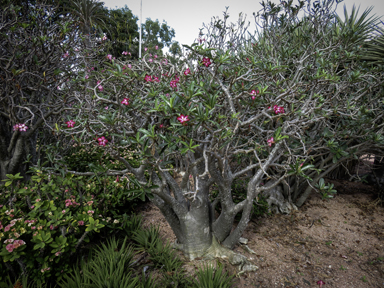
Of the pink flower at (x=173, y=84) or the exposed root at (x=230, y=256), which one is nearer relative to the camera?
the pink flower at (x=173, y=84)

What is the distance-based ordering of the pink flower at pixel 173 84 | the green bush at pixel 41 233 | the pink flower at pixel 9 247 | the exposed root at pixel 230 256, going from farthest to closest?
the exposed root at pixel 230 256 → the pink flower at pixel 173 84 → the green bush at pixel 41 233 → the pink flower at pixel 9 247

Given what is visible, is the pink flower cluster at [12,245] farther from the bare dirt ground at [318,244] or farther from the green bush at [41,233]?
the bare dirt ground at [318,244]

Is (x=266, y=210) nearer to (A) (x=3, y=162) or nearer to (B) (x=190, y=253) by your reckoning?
(B) (x=190, y=253)

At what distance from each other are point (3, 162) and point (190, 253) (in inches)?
140

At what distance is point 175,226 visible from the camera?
2.78 meters

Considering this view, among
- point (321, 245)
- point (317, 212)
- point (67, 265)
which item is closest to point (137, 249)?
point (67, 265)

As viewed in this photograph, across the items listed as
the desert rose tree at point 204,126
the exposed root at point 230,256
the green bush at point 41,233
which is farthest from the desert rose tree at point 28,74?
the exposed root at point 230,256

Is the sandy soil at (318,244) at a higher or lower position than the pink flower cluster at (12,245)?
lower

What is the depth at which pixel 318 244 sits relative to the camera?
10.6 feet

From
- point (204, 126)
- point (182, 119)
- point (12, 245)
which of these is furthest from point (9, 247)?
point (204, 126)

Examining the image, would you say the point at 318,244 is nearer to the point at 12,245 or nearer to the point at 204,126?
the point at 204,126

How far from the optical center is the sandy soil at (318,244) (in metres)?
2.54

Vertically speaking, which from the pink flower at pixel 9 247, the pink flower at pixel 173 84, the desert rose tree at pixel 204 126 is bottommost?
the pink flower at pixel 9 247

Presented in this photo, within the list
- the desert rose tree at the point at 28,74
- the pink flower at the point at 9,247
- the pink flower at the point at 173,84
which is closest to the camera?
the pink flower at the point at 9,247
